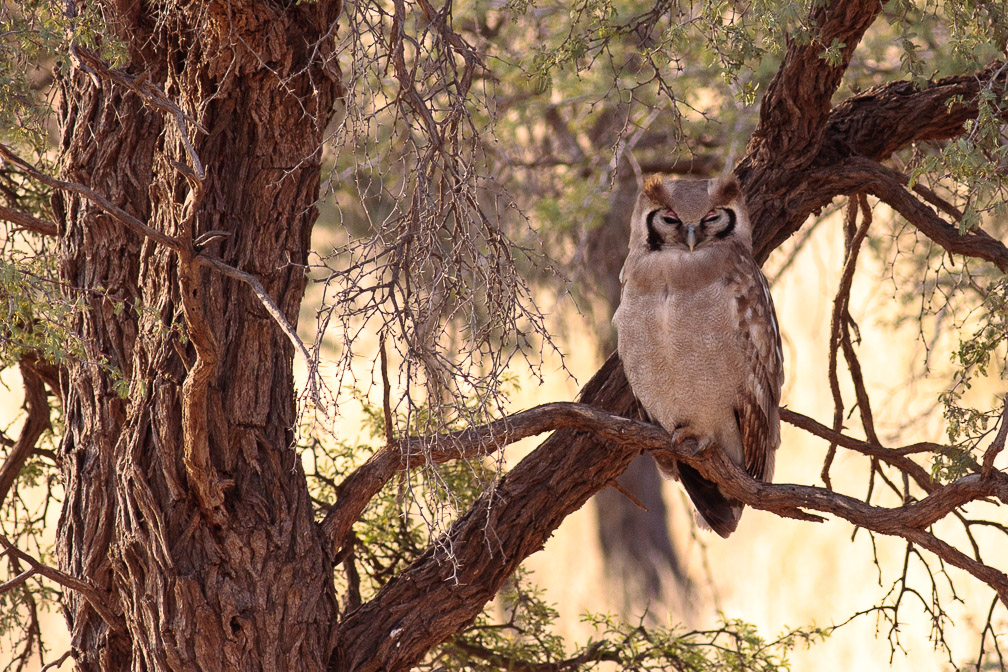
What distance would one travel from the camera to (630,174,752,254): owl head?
3.77 meters

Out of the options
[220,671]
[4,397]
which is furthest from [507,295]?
[4,397]

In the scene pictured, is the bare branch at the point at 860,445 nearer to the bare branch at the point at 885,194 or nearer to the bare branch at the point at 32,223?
the bare branch at the point at 885,194

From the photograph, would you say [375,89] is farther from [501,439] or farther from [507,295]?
[501,439]

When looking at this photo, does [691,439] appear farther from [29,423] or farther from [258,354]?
[29,423]

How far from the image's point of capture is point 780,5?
306 cm

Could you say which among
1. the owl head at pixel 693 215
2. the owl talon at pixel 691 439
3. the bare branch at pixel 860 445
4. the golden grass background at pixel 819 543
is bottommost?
the owl talon at pixel 691 439

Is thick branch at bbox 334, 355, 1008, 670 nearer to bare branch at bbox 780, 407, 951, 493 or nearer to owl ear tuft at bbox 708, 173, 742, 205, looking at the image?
bare branch at bbox 780, 407, 951, 493

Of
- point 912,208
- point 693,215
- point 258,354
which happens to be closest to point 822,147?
point 912,208

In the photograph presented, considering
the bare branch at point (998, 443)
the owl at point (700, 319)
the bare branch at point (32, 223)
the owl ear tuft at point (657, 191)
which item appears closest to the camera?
the bare branch at point (998, 443)

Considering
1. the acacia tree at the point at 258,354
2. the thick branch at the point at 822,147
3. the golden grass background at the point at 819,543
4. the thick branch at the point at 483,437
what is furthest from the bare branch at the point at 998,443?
the golden grass background at the point at 819,543

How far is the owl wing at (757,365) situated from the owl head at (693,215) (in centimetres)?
12

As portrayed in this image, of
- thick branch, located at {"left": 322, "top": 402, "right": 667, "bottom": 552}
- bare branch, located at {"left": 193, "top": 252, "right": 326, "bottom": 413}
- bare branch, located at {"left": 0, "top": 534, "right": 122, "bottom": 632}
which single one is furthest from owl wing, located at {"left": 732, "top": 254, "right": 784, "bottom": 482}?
bare branch, located at {"left": 0, "top": 534, "right": 122, "bottom": 632}

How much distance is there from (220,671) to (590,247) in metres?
7.30

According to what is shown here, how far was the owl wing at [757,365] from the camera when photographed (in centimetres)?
372
